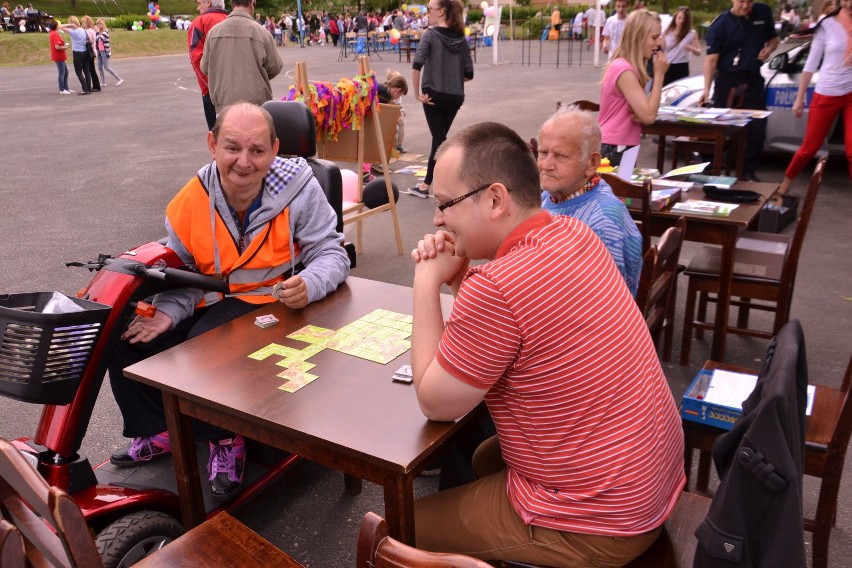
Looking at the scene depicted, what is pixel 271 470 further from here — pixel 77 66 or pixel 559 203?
pixel 77 66

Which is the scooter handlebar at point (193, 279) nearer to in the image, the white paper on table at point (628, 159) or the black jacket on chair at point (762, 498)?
the black jacket on chair at point (762, 498)

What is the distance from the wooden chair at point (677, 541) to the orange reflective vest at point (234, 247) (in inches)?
61.1

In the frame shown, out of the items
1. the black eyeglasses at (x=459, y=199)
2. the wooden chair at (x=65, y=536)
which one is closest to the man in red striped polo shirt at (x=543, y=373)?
the black eyeglasses at (x=459, y=199)

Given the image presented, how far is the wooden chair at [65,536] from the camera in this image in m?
1.33

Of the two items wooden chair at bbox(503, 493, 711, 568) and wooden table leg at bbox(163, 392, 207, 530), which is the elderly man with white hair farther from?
wooden table leg at bbox(163, 392, 207, 530)

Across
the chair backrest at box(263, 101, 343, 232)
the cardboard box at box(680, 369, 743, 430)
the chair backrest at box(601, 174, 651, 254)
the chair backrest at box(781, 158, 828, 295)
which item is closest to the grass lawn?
the chair backrest at box(263, 101, 343, 232)

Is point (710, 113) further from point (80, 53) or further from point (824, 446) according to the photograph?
point (80, 53)

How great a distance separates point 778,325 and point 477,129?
3.05 meters

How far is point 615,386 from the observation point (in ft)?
5.41

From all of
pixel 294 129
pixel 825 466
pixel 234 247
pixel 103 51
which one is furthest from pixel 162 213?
pixel 103 51

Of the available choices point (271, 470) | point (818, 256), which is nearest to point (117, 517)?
point (271, 470)

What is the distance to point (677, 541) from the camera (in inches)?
75.0

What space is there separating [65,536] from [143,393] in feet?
4.87

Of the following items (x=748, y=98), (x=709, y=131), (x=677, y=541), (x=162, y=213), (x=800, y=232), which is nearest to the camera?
(x=677, y=541)
